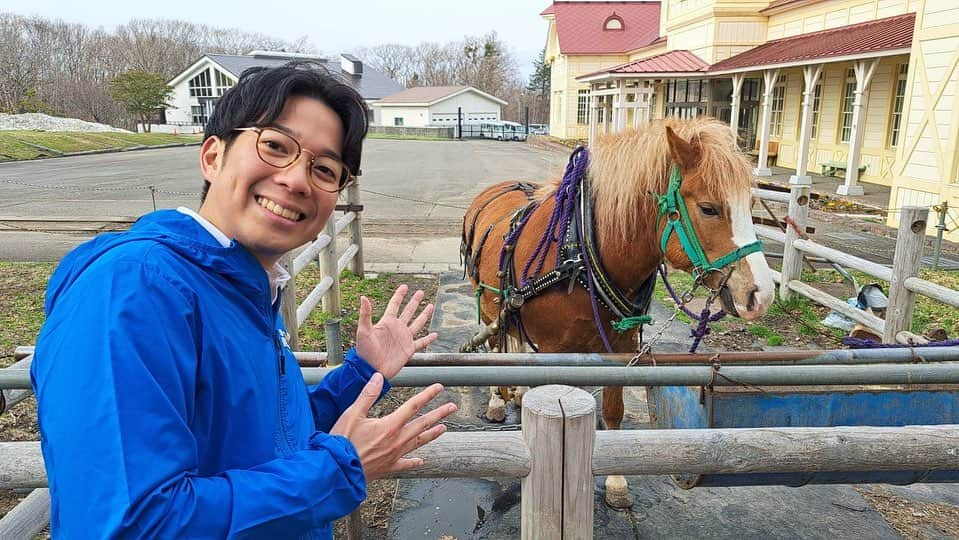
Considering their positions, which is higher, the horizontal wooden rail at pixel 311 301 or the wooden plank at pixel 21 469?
the wooden plank at pixel 21 469

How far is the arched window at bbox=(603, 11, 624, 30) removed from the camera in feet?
115

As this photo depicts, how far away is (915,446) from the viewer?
1745 millimetres

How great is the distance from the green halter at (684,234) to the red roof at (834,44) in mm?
12398

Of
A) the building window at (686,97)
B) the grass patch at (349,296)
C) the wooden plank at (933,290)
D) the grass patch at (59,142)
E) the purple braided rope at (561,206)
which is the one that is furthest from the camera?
the grass patch at (59,142)

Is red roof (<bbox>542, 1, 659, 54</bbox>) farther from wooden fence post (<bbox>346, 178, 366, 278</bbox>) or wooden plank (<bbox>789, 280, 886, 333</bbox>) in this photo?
wooden plank (<bbox>789, 280, 886, 333</bbox>)

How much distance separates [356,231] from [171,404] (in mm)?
6769

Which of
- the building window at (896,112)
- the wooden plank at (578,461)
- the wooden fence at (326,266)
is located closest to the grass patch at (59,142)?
the wooden fence at (326,266)

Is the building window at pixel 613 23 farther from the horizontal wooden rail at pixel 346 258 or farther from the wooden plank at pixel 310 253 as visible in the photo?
the wooden plank at pixel 310 253

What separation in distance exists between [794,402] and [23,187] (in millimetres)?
18796

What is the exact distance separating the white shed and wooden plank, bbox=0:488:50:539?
184 ft

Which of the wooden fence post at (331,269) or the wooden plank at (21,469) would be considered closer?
the wooden plank at (21,469)

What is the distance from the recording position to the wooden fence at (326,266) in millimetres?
4281

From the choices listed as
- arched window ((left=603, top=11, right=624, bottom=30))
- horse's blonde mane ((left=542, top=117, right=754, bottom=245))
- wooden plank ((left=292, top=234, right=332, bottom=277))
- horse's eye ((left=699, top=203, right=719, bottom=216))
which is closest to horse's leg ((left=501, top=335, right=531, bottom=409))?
horse's blonde mane ((left=542, top=117, right=754, bottom=245))

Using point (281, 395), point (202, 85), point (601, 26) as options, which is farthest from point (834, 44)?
point (202, 85)
